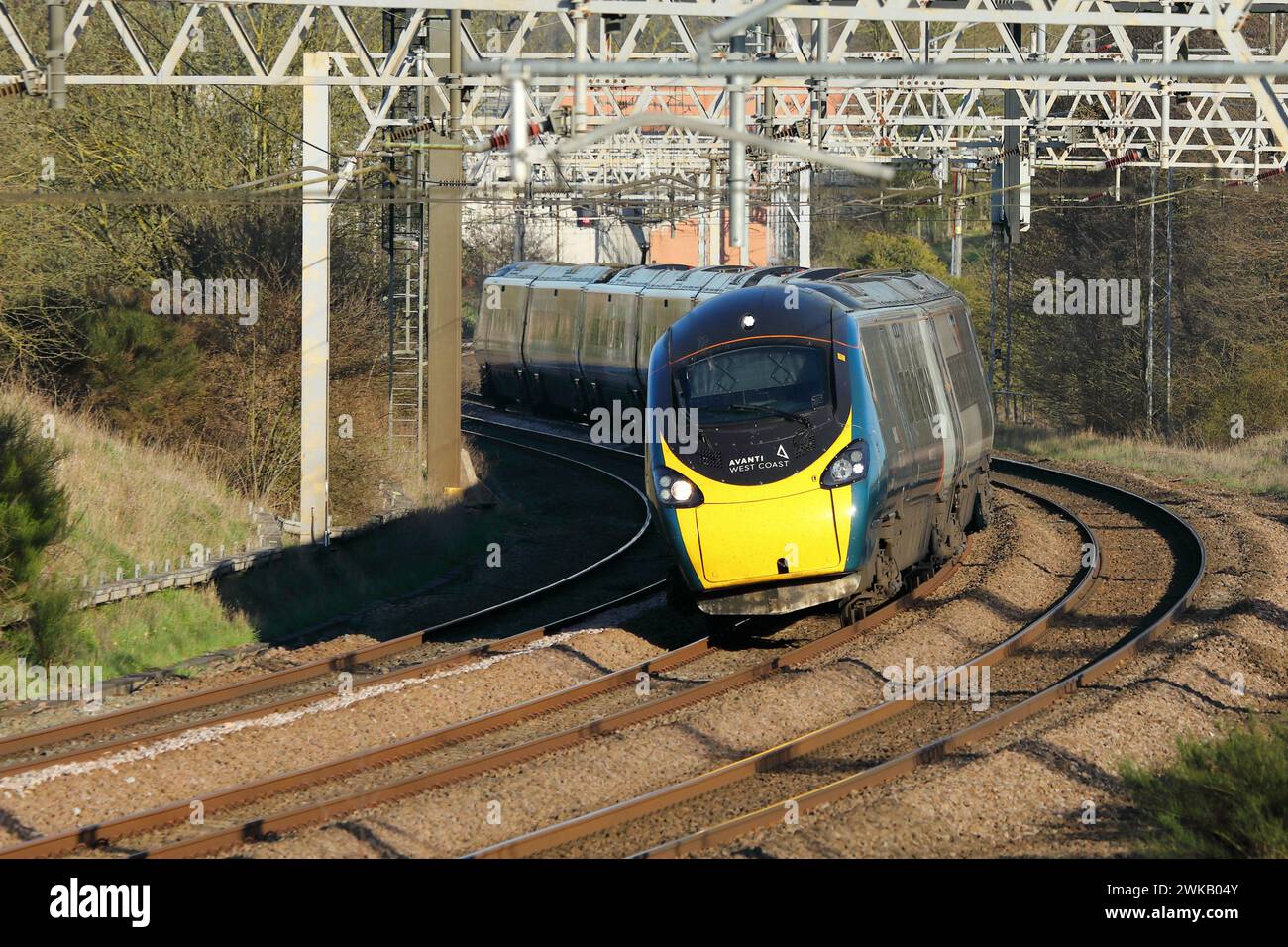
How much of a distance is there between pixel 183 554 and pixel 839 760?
9499 mm

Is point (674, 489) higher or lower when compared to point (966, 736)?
higher

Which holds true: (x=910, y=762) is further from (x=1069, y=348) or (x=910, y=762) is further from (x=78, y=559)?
(x=1069, y=348)

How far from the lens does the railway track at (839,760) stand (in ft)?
31.6

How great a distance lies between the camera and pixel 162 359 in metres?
23.0

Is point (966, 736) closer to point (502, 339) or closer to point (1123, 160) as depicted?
point (1123, 160)

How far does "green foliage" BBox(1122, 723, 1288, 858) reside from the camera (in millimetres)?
9016

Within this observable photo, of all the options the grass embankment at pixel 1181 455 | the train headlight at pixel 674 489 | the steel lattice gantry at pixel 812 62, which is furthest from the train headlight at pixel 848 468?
the grass embankment at pixel 1181 455

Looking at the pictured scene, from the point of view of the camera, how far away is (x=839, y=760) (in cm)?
1141

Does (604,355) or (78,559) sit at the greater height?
(604,355)

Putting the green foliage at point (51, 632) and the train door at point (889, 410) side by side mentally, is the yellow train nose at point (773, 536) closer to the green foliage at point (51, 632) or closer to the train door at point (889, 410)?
the train door at point (889, 410)

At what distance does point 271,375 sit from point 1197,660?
1336cm

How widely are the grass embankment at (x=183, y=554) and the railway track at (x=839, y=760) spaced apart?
6.65 meters

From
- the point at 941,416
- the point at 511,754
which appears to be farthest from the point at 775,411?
the point at 511,754

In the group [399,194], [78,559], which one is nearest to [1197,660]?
[78,559]
